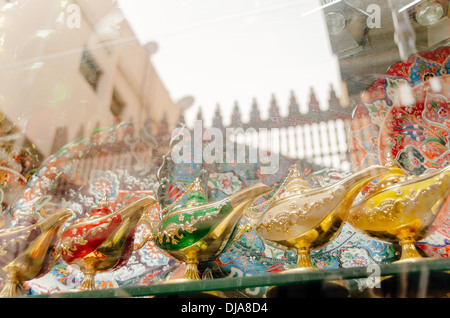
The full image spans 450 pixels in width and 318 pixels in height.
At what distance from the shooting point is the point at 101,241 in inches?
32.2

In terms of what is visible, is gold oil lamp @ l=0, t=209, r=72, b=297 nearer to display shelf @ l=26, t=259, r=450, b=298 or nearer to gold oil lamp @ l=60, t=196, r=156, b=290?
gold oil lamp @ l=60, t=196, r=156, b=290

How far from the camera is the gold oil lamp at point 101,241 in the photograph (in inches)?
32.3

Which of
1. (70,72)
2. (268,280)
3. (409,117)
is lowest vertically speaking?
(268,280)

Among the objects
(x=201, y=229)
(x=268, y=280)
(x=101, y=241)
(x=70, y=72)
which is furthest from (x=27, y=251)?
(x=70, y=72)

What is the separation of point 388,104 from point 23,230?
3.17 ft

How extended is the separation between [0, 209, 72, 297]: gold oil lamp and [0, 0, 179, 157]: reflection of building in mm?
461

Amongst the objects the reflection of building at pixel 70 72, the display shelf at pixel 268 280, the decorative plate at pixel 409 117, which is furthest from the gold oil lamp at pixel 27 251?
the decorative plate at pixel 409 117

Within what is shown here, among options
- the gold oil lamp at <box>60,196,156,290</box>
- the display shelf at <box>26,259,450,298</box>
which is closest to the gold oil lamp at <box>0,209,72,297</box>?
the gold oil lamp at <box>60,196,156,290</box>

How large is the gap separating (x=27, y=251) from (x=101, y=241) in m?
0.17

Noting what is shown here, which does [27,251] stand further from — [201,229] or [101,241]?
[201,229]

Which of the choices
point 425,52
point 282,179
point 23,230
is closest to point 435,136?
point 425,52

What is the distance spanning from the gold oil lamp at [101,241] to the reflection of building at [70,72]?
19.3 inches

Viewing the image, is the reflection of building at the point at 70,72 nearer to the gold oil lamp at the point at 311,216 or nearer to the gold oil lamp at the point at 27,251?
the gold oil lamp at the point at 27,251

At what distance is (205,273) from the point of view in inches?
35.2
